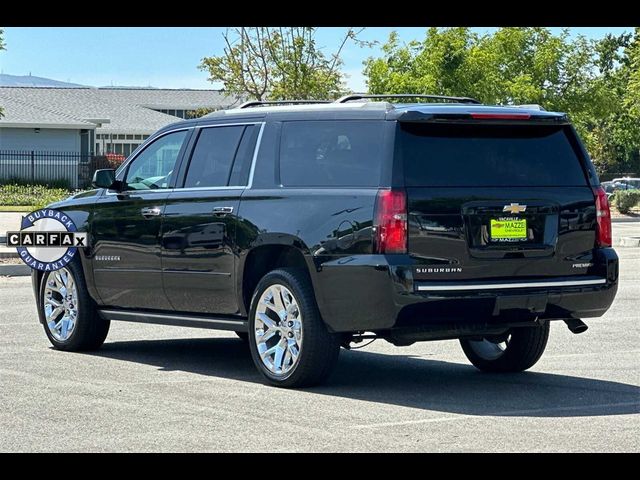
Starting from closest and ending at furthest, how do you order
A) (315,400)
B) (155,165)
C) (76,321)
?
(315,400) < (155,165) < (76,321)

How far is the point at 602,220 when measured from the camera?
397 inches

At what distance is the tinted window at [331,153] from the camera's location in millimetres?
9617

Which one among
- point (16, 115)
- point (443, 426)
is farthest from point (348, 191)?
point (16, 115)

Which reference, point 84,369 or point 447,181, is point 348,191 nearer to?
point 447,181

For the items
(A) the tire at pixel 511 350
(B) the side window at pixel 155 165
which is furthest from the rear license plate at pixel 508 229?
(B) the side window at pixel 155 165

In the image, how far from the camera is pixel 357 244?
9414 mm

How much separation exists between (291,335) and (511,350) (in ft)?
6.39

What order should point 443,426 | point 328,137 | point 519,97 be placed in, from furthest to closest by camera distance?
point 519,97
point 328,137
point 443,426

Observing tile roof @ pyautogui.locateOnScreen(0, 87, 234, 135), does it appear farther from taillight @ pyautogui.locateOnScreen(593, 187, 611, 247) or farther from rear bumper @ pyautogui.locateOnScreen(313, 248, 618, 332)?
rear bumper @ pyautogui.locateOnScreen(313, 248, 618, 332)

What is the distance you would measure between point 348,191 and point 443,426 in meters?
2.01

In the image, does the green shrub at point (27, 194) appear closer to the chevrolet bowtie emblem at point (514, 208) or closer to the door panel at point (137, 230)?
the door panel at point (137, 230)

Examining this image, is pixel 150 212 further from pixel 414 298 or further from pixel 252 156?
pixel 414 298

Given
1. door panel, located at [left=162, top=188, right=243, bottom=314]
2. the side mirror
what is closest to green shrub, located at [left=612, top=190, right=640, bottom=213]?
the side mirror

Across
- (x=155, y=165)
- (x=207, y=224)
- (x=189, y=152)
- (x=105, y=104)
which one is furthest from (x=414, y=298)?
(x=105, y=104)
